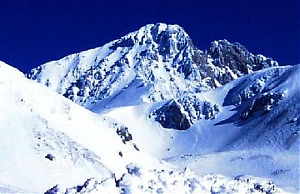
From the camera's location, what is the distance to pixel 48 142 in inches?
2068

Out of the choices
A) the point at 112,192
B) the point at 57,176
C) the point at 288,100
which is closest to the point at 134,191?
the point at 112,192

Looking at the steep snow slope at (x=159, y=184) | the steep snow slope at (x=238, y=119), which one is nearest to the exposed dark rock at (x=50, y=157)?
the steep snow slope at (x=159, y=184)

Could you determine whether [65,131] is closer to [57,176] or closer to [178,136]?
[57,176]

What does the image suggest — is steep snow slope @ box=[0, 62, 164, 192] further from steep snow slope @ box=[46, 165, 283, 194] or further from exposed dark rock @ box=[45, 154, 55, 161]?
steep snow slope @ box=[46, 165, 283, 194]

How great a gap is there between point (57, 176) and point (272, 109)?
259 ft

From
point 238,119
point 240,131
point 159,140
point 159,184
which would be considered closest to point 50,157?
point 159,184

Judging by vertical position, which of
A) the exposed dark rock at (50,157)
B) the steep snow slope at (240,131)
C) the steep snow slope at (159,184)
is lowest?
the steep snow slope at (159,184)

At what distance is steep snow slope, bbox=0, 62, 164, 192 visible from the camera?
46.2 m

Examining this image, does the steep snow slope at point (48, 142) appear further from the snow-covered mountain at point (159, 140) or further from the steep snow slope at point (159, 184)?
the steep snow slope at point (159, 184)

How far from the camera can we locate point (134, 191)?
20.3 meters

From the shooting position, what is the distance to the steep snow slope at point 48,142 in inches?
1820

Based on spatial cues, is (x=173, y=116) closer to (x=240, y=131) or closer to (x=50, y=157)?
(x=240, y=131)

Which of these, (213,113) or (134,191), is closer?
(134,191)

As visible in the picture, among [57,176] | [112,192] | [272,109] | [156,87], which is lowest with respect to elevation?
[112,192]
